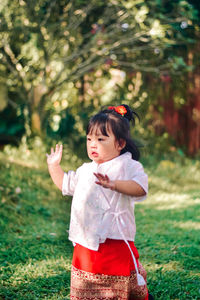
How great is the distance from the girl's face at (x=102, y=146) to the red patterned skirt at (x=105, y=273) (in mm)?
427

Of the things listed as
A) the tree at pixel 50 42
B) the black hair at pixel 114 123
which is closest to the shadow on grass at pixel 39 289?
the black hair at pixel 114 123

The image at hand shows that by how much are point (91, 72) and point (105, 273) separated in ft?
18.7

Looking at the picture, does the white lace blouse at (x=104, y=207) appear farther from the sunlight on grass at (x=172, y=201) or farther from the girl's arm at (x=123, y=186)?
the sunlight on grass at (x=172, y=201)

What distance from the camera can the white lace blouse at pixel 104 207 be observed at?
6.82ft

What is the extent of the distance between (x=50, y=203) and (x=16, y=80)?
2810 millimetres

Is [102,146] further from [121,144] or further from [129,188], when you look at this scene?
[129,188]

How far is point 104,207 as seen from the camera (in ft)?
6.88

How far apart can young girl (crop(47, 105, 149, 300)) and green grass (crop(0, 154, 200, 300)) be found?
540 mm

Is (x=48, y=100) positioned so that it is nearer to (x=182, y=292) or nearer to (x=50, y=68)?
(x=50, y=68)

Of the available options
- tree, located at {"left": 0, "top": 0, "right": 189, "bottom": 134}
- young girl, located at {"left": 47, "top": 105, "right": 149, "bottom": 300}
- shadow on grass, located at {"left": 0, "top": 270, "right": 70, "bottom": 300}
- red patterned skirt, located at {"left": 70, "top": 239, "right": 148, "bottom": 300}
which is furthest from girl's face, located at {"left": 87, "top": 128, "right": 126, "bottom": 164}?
tree, located at {"left": 0, "top": 0, "right": 189, "bottom": 134}

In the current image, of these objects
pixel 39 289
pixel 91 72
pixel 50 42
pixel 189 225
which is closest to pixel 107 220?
pixel 39 289

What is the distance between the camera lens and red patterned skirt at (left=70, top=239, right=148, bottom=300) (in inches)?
82.6

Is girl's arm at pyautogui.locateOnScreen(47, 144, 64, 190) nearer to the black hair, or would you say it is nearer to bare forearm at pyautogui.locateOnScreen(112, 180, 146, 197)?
the black hair

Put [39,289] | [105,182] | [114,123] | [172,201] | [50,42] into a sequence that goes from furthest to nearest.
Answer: [50,42], [172,201], [39,289], [114,123], [105,182]
